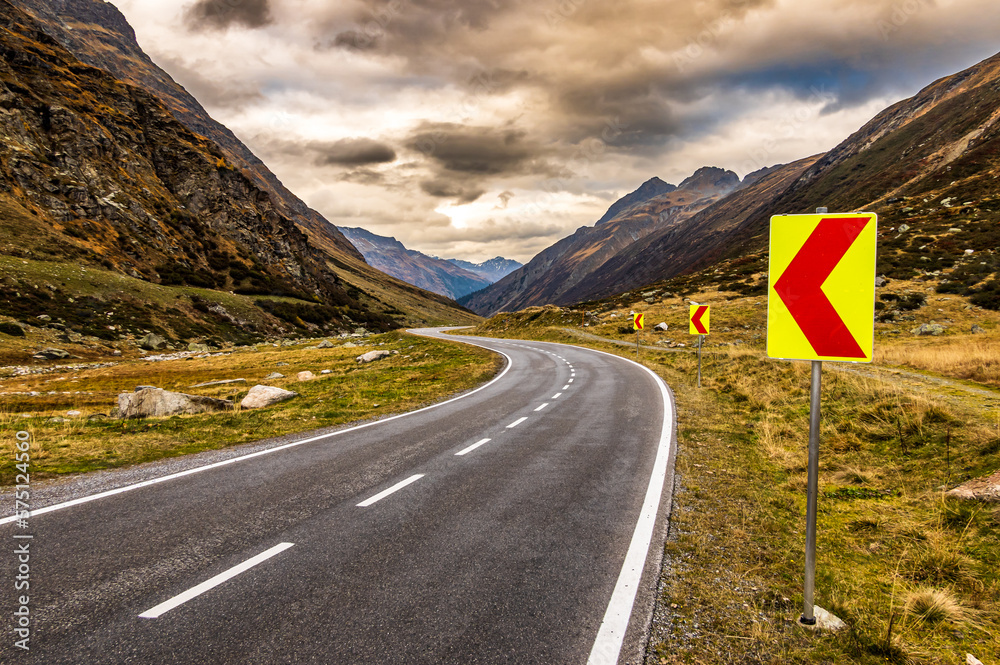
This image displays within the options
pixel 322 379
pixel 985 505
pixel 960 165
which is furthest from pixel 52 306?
pixel 960 165

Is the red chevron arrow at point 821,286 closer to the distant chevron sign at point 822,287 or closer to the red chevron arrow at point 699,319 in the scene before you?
the distant chevron sign at point 822,287

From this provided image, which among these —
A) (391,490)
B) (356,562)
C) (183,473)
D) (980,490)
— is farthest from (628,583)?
(183,473)

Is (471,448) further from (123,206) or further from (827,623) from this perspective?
(123,206)

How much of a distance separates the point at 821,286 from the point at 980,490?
4087mm

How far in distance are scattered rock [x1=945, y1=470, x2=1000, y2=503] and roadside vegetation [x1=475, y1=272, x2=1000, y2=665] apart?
16 centimetres

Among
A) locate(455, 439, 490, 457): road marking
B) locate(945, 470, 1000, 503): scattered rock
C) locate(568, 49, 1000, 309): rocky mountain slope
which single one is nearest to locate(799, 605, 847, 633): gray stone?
locate(945, 470, 1000, 503): scattered rock

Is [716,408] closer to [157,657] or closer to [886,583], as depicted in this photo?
[886,583]

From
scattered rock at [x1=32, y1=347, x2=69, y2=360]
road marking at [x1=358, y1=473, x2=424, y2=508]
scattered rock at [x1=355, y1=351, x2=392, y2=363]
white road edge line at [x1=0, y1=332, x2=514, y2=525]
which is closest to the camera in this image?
white road edge line at [x1=0, y1=332, x2=514, y2=525]

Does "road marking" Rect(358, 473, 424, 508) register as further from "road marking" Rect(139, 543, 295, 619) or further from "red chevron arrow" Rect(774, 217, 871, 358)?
"red chevron arrow" Rect(774, 217, 871, 358)

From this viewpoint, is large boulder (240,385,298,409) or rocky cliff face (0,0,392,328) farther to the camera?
rocky cliff face (0,0,392,328)

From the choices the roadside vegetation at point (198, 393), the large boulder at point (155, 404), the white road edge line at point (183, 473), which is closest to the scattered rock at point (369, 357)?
the roadside vegetation at point (198, 393)

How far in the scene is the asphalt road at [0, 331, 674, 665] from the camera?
312cm

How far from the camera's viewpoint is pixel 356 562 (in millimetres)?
4273

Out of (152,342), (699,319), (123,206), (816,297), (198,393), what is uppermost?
(123,206)
